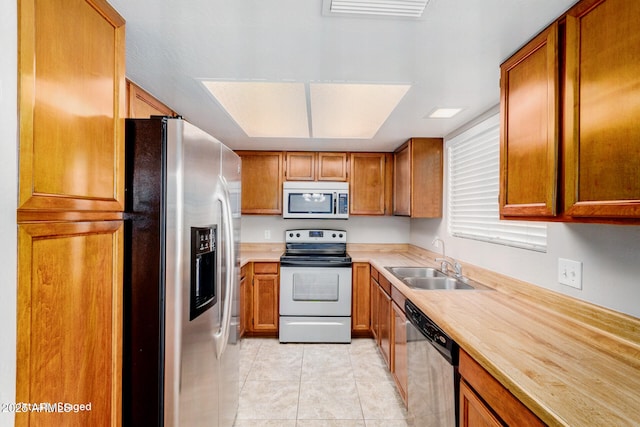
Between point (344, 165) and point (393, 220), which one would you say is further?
point (393, 220)

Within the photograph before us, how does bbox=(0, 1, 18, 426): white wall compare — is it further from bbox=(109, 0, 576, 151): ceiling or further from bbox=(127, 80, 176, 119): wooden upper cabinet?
bbox=(127, 80, 176, 119): wooden upper cabinet

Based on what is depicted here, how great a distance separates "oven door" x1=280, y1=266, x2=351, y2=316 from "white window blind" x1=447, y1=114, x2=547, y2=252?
50.5 inches

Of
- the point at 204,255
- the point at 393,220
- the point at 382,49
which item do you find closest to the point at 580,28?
the point at 382,49

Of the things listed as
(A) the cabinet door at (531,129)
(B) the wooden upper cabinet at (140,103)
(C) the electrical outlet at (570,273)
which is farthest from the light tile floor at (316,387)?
(B) the wooden upper cabinet at (140,103)

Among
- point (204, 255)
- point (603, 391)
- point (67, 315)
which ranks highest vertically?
point (204, 255)

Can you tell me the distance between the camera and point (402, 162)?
327 centimetres

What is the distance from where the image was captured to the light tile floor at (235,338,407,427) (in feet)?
6.68

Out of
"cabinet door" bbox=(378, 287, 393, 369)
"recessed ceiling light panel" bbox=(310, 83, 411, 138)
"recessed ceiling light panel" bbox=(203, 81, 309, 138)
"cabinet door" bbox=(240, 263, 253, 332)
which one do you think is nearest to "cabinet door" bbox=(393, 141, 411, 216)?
"recessed ceiling light panel" bbox=(310, 83, 411, 138)

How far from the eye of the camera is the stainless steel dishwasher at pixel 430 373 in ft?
4.27

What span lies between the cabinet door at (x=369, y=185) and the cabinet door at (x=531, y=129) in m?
2.15

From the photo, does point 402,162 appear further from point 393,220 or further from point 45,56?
point 45,56

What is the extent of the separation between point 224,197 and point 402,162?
2251 mm

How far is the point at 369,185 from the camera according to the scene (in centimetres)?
362

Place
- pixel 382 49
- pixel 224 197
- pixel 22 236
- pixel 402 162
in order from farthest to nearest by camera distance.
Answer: pixel 402 162 < pixel 224 197 < pixel 382 49 < pixel 22 236
